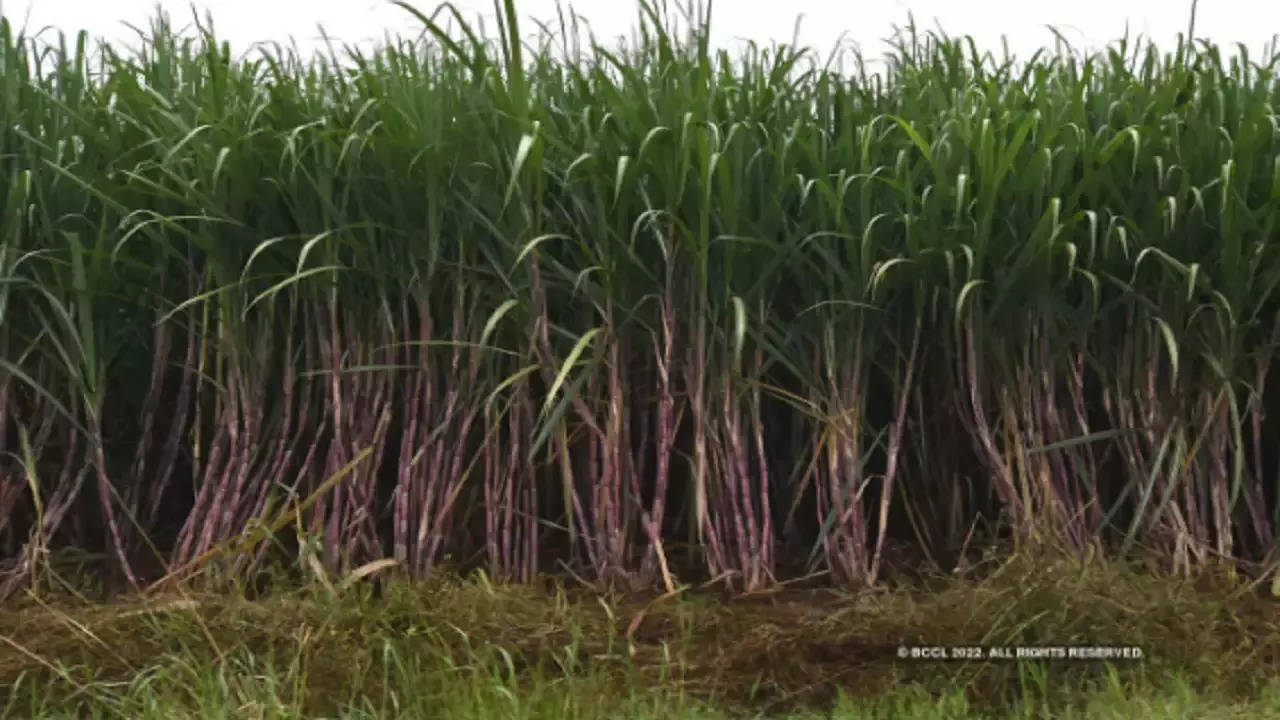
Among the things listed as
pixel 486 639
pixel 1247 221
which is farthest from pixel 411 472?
pixel 1247 221

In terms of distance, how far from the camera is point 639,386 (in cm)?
292

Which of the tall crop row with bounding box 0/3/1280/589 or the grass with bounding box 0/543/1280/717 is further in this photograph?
the tall crop row with bounding box 0/3/1280/589

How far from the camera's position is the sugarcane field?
2.65m

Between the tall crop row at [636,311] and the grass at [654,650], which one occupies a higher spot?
the tall crop row at [636,311]

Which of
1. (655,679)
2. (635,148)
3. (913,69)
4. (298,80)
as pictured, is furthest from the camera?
(913,69)

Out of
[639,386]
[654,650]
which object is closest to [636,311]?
[639,386]

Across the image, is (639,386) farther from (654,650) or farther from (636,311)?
(654,650)

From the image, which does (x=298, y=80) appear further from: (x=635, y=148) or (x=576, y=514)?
(x=576, y=514)

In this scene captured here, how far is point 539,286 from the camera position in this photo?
271 centimetres

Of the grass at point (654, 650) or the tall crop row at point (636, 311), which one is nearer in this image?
the grass at point (654, 650)

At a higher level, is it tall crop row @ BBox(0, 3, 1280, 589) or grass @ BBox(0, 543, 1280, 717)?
tall crop row @ BBox(0, 3, 1280, 589)

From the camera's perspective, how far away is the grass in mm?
2535

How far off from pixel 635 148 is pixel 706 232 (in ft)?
0.88

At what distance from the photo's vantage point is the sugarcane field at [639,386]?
2646mm
